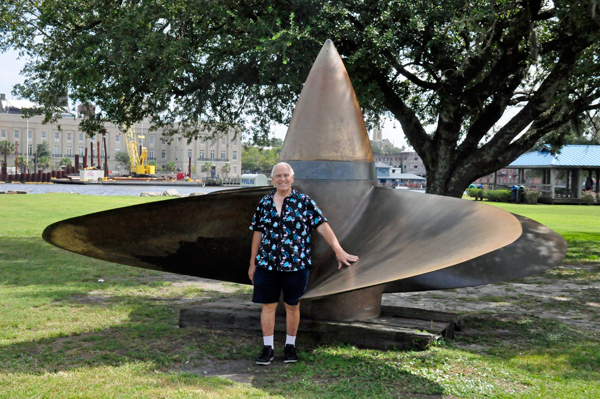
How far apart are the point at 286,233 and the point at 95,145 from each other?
118 metres

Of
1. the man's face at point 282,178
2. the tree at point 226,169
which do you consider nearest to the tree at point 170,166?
the tree at point 226,169

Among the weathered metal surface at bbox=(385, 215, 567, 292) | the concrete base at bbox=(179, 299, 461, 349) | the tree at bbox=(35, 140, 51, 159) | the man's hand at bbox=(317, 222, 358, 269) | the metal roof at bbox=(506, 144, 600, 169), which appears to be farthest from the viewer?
the tree at bbox=(35, 140, 51, 159)

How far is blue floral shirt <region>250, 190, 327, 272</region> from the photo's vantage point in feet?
14.6

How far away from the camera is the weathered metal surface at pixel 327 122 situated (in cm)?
536

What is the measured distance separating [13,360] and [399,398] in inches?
122

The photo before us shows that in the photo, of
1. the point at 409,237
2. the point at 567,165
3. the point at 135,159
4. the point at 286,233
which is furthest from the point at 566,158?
the point at 135,159

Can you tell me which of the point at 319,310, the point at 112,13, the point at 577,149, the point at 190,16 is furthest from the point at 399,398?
the point at 577,149

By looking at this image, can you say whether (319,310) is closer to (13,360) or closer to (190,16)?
(13,360)

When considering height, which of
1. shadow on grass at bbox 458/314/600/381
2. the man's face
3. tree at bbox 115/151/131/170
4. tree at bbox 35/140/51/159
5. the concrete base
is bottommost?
shadow on grass at bbox 458/314/600/381

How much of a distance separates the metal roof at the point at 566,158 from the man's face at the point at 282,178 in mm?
37441

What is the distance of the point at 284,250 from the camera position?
14.6 feet

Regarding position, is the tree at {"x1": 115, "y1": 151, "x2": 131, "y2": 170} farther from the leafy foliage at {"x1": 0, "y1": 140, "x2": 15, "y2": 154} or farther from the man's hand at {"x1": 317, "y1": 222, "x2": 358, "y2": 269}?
the man's hand at {"x1": 317, "y1": 222, "x2": 358, "y2": 269}

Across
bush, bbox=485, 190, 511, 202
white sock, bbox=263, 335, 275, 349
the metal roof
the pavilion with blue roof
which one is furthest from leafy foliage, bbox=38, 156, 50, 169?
white sock, bbox=263, 335, 275, 349

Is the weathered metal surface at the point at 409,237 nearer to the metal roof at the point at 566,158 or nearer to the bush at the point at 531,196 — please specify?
the bush at the point at 531,196
